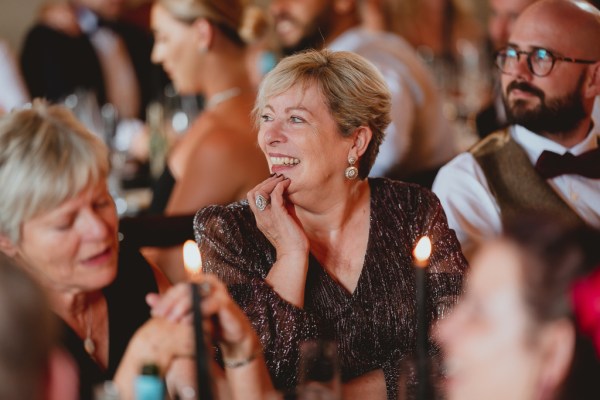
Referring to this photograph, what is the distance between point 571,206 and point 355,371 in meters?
1.07

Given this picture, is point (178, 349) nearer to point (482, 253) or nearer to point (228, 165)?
point (482, 253)

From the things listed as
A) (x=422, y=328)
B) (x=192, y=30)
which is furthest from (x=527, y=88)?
(x=422, y=328)

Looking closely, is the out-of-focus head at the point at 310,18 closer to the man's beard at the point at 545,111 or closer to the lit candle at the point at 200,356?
the man's beard at the point at 545,111

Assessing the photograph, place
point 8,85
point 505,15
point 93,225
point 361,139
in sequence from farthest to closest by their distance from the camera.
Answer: point 8,85 → point 505,15 → point 361,139 → point 93,225

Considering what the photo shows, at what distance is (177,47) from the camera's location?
3.80m

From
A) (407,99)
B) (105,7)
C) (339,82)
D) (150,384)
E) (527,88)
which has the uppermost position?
(339,82)

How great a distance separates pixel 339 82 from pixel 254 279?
1.89 feet

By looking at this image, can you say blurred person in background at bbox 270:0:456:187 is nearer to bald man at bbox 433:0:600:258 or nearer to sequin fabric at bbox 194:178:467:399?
bald man at bbox 433:0:600:258

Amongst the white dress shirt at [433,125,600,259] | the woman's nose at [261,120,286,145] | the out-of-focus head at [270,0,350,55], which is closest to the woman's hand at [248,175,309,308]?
the woman's nose at [261,120,286,145]

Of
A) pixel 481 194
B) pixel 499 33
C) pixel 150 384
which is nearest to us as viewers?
pixel 150 384

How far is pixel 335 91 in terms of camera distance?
2557 mm

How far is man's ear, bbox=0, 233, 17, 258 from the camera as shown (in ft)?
6.52

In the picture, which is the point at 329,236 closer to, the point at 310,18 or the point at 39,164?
the point at 39,164

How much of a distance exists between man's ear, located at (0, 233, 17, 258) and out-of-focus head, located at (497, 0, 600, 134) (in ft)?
5.82
